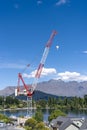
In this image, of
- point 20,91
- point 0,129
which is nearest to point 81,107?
point 20,91

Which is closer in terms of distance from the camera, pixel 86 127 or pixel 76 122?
pixel 86 127

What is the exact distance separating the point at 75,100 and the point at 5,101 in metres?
22.8

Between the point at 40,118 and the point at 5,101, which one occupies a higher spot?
the point at 5,101

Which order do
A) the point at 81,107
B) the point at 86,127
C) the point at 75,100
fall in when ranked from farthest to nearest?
the point at 75,100
the point at 81,107
the point at 86,127

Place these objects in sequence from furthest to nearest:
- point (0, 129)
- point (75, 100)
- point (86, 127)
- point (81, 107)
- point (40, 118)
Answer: point (75, 100) → point (81, 107) → point (40, 118) → point (0, 129) → point (86, 127)

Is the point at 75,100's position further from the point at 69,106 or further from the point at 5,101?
the point at 5,101

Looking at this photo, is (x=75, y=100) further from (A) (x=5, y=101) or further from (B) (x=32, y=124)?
(B) (x=32, y=124)

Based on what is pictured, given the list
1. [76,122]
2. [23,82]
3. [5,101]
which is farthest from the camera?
[5,101]

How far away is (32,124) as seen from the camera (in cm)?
2845

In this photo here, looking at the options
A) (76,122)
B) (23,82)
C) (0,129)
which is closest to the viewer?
(0,129)

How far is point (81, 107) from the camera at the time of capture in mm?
83688

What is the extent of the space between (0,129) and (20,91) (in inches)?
1671

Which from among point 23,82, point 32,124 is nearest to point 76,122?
point 32,124

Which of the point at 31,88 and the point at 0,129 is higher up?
the point at 31,88
